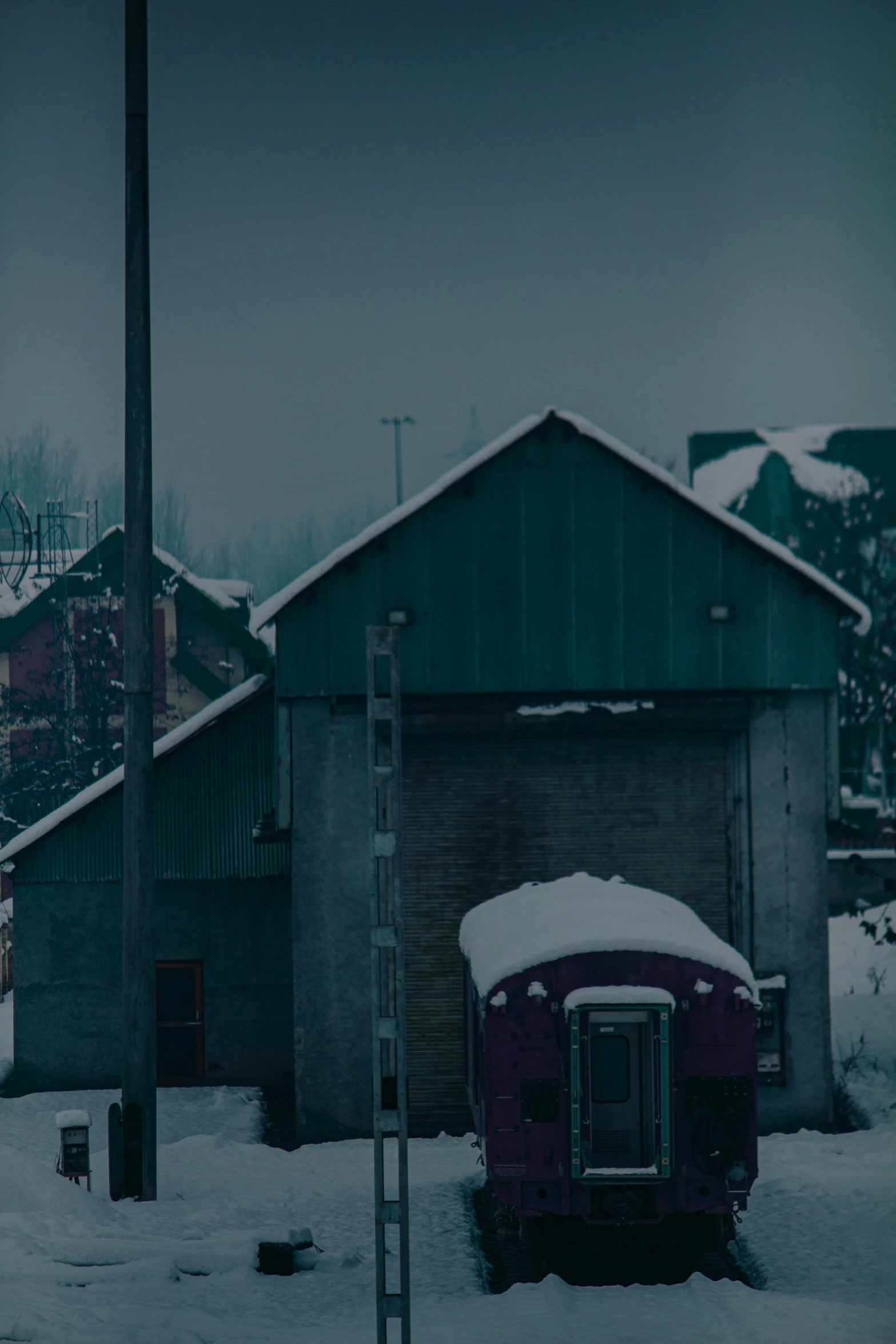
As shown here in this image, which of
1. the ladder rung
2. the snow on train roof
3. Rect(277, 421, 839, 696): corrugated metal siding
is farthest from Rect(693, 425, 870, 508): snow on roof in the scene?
the ladder rung

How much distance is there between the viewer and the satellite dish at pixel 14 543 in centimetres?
2817

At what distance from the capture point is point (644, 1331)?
9.41m

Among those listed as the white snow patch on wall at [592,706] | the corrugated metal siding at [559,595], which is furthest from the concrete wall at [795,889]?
the white snow patch on wall at [592,706]

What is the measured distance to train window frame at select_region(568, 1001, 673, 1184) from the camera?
1136 cm

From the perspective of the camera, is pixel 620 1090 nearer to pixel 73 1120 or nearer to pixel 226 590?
pixel 73 1120

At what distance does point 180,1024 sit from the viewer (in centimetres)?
1833

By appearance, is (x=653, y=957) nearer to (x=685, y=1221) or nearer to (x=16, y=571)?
(x=685, y=1221)

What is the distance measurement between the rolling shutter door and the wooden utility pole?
4.70 metres

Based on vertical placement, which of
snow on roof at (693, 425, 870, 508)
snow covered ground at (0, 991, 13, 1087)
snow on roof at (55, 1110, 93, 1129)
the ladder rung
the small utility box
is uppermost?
snow on roof at (693, 425, 870, 508)

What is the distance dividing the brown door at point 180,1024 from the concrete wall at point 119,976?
120mm

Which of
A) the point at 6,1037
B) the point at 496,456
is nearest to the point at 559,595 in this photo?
the point at 496,456

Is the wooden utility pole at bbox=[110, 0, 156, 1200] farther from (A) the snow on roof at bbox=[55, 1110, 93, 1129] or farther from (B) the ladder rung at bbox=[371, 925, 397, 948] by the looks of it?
(B) the ladder rung at bbox=[371, 925, 397, 948]

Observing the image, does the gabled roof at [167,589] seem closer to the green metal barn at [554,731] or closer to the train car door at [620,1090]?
the green metal barn at [554,731]

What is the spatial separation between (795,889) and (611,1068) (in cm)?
557
